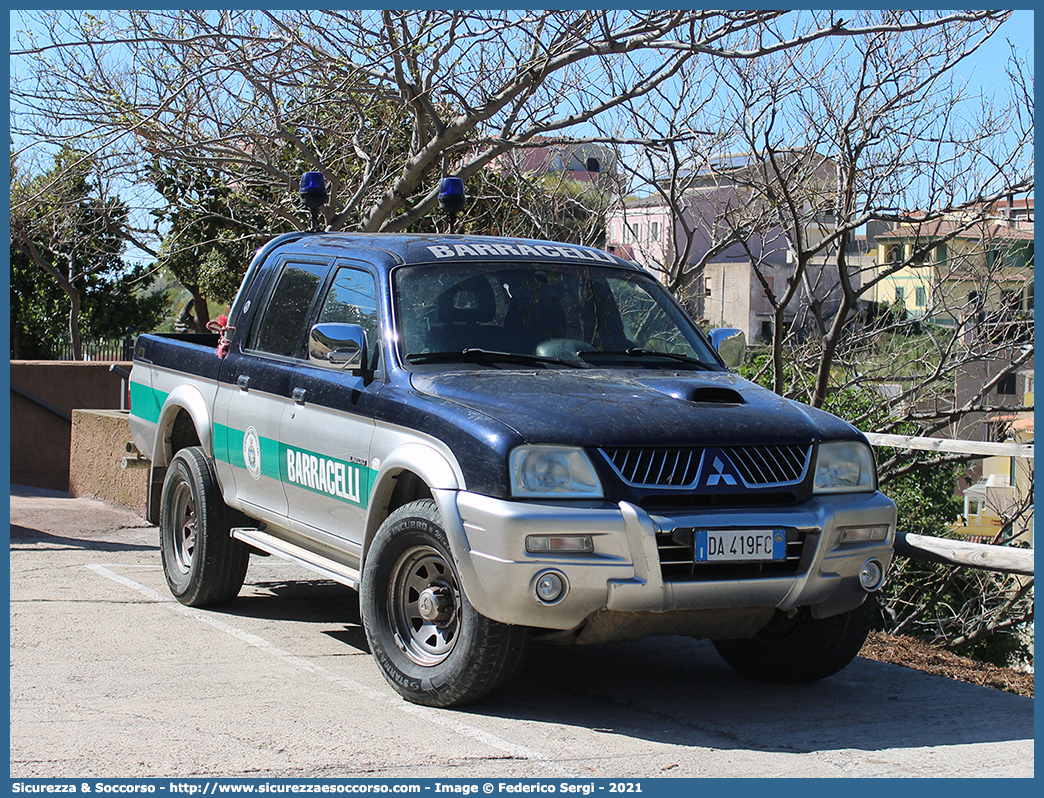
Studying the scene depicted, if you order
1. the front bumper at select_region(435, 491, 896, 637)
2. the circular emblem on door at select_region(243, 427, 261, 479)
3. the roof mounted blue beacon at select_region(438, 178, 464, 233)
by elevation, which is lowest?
the front bumper at select_region(435, 491, 896, 637)

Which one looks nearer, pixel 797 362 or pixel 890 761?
pixel 890 761

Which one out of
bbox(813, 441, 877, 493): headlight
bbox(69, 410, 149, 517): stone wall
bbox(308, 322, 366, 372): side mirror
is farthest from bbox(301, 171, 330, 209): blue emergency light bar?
bbox(69, 410, 149, 517): stone wall

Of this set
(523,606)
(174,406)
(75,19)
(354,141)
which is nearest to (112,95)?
(75,19)

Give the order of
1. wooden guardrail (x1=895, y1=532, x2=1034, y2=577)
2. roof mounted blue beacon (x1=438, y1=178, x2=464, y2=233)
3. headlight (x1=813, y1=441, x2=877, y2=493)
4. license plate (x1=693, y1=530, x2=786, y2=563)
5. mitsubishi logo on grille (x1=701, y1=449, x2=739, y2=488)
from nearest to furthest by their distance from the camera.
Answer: license plate (x1=693, y1=530, x2=786, y2=563) < mitsubishi logo on grille (x1=701, y1=449, x2=739, y2=488) < headlight (x1=813, y1=441, x2=877, y2=493) < wooden guardrail (x1=895, y1=532, x2=1034, y2=577) < roof mounted blue beacon (x1=438, y1=178, x2=464, y2=233)

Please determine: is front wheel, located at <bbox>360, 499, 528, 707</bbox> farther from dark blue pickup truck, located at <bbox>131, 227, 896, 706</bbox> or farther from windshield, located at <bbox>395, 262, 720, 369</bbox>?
windshield, located at <bbox>395, 262, 720, 369</bbox>

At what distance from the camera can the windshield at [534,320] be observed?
5.85 metres

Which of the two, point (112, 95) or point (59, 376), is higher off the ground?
point (112, 95)

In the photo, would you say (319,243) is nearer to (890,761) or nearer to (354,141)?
(890,761)

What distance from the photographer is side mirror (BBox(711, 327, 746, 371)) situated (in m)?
6.63

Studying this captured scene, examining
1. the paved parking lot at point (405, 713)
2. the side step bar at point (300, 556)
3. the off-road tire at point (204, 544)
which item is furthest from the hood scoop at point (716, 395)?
the off-road tire at point (204, 544)

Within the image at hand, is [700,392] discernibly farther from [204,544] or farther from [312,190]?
[312,190]

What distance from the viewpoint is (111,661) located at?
5.91 metres

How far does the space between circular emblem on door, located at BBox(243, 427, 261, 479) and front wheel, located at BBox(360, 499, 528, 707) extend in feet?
4.76

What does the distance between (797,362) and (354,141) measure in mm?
4850
